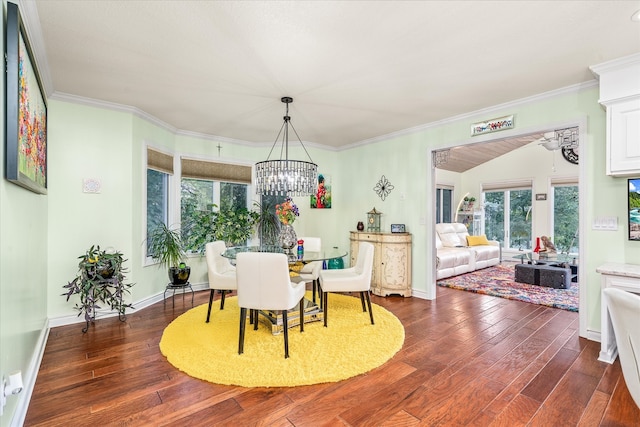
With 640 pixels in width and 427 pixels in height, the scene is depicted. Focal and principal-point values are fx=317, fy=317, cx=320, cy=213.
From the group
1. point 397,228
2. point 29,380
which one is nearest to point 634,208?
point 397,228

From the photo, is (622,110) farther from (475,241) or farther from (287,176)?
(475,241)

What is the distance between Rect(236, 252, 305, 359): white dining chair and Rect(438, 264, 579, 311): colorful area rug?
11.5ft

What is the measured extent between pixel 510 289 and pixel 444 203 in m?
4.01

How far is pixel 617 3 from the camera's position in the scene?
6.34 feet

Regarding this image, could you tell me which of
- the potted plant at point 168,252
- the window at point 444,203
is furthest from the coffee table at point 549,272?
the potted plant at point 168,252

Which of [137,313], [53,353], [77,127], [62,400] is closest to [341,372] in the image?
[62,400]

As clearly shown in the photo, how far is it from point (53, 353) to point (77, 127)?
7.52 feet

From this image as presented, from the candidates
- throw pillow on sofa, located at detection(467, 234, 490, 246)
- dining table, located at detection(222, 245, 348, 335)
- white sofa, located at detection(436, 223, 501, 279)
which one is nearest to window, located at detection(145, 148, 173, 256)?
dining table, located at detection(222, 245, 348, 335)

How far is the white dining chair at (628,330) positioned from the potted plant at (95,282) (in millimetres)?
3975

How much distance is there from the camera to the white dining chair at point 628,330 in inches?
54.3

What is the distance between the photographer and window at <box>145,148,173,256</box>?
13.9ft

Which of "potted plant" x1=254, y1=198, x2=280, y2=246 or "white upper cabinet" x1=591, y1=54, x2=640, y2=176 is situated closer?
"white upper cabinet" x1=591, y1=54, x2=640, y2=176

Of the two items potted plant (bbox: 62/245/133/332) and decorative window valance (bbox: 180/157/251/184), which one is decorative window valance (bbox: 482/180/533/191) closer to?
decorative window valance (bbox: 180/157/251/184)

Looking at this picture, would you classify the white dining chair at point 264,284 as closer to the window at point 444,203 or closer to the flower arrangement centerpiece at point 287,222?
the flower arrangement centerpiece at point 287,222
